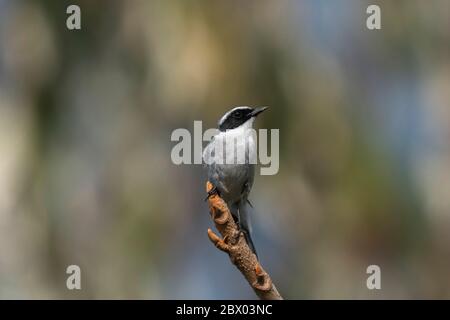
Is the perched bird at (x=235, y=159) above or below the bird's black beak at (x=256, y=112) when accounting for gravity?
below

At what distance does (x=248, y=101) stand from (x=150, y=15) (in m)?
1.18

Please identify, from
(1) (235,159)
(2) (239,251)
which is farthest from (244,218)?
(2) (239,251)

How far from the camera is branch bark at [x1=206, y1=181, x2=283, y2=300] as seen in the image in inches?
161

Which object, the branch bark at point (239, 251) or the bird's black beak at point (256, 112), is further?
the bird's black beak at point (256, 112)

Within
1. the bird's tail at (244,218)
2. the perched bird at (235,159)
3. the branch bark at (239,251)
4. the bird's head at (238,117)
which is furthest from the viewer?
the bird's head at (238,117)

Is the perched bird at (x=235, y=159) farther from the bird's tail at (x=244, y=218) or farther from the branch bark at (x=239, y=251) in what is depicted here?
the branch bark at (x=239, y=251)

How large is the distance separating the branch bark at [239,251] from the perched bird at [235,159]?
154 centimetres

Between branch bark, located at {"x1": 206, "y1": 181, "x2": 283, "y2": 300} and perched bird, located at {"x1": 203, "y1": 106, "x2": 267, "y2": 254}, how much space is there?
154 centimetres

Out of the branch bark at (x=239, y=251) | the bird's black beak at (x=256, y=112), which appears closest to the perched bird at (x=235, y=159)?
the bird's black beak at (x=256, y=112)

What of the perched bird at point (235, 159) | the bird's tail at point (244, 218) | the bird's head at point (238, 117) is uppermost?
the bird's head at point (238, 117)

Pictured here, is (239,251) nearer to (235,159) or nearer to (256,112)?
(235,159)

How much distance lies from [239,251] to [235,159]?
2099mm

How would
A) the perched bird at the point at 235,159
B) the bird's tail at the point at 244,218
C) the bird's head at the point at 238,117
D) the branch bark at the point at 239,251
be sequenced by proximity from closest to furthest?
1. the branch bark at the point at 239,251
2. the bird's tail at the point at 244,218
3. the perched bird at the point at 235,159
4. the bird's head at the point at 238,117

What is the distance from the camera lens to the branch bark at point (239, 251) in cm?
409
